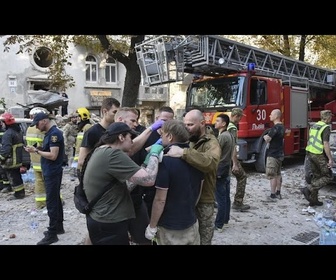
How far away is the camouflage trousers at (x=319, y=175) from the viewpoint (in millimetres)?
6043

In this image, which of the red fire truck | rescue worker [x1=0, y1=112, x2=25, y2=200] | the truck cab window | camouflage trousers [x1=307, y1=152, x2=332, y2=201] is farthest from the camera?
the truck cab window

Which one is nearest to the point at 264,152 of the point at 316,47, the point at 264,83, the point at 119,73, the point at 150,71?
the point at 264,83

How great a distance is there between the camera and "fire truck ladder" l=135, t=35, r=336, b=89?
26.2ft

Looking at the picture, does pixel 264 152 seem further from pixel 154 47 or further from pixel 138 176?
pixel 138 176

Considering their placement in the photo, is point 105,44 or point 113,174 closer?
point 113,174

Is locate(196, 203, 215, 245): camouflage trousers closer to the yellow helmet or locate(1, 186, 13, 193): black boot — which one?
the yellow helmet

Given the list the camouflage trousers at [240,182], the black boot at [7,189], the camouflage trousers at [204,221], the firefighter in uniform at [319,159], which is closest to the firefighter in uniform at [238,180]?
the camouflage trousers at [240,182]

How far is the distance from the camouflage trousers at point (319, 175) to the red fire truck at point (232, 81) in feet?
7.15

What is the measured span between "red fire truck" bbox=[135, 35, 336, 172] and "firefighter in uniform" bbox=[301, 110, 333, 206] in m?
2.15

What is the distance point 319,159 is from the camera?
20.0ft

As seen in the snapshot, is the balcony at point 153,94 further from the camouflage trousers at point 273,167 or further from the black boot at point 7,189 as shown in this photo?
the camouflage trousers at point 273,167

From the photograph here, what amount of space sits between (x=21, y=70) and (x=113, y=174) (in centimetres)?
1959

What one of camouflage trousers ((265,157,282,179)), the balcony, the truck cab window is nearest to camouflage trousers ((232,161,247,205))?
camouflage trousers ((265,157,282,179))
